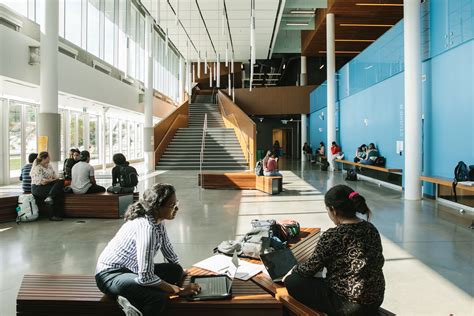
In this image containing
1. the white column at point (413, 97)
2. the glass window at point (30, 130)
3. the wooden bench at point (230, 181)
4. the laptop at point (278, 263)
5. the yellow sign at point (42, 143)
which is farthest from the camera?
the glass window at point (30, 130)

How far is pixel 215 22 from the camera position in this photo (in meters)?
19.6

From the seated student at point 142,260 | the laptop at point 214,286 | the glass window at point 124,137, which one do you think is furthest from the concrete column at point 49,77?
the glass window at point 124,137

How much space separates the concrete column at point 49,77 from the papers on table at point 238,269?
24.8 feet

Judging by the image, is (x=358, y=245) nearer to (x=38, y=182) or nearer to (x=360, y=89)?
(x=38, y=182)

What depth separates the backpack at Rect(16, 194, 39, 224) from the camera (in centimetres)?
697

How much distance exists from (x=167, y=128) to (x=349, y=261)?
17.4 metres

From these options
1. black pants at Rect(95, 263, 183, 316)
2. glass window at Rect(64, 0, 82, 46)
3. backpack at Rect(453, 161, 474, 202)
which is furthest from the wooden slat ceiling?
black pants at Rect(95, 263, 183, 316)

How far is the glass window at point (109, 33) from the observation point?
16.9m

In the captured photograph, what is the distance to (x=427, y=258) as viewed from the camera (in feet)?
15.4

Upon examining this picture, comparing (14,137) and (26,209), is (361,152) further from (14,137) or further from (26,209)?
(14,137)

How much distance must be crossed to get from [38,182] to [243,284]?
5708mm

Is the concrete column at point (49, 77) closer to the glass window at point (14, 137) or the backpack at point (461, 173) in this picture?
the glass window at point (14, 137)

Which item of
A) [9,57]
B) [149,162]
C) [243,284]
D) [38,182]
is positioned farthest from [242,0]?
[243,284]

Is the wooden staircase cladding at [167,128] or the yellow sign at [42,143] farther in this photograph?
the wooden staircase cladding at [167,128]
